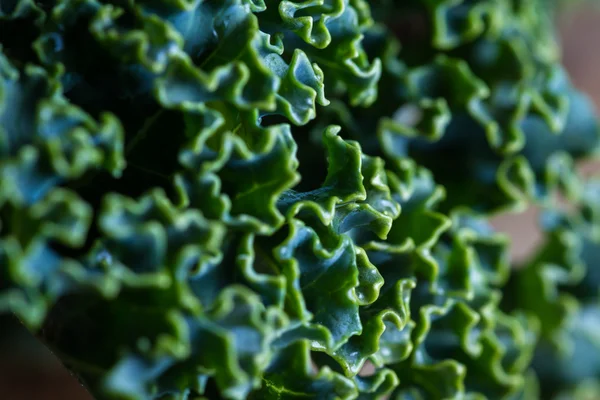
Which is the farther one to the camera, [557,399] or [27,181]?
[557,399]

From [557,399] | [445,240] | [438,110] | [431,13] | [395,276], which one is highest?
[431,13]

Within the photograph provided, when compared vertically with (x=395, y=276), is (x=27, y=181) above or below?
above

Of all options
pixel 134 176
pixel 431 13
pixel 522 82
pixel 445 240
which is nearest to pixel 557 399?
pixel 445 240

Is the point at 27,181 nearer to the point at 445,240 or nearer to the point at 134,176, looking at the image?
the point at 134,176

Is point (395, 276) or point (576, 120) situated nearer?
point (395, 276)

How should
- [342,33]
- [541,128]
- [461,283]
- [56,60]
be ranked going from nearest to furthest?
[56,60], [342,33], [461,283], [541,128]

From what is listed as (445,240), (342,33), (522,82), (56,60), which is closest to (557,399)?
(445,240)

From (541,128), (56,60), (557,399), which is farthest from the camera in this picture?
(557,399)

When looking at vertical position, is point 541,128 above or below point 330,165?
below

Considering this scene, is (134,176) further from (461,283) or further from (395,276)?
(461,283)
